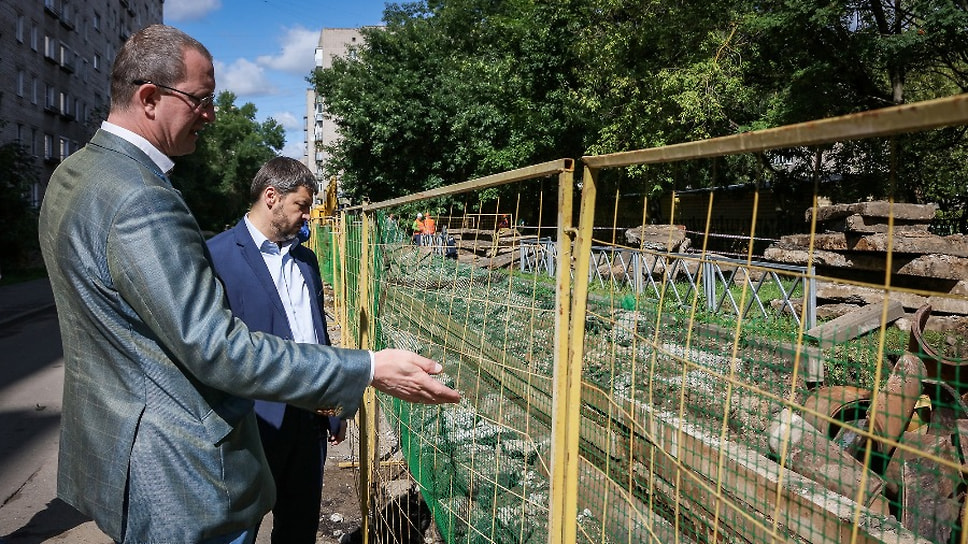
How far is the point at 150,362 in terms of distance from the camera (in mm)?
1508

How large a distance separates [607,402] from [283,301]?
169 centimetres

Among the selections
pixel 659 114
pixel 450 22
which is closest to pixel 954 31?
pixel 659 114

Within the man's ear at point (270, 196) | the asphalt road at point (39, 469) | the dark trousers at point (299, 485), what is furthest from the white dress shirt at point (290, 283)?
the asphalt road at point (39, 469)

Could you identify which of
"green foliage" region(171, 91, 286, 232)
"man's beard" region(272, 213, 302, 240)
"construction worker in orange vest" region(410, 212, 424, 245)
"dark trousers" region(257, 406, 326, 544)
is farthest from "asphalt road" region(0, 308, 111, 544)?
"green foliage" region(171, 91, 286, 232)

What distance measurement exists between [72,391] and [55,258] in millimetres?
315

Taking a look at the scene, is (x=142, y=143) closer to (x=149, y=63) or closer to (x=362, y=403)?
(x=149, y=63)

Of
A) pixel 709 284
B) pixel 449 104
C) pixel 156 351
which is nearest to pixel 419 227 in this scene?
pixel 156 351

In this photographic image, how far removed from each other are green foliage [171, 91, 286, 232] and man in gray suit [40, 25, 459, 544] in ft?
146

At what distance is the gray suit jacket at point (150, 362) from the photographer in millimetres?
1435

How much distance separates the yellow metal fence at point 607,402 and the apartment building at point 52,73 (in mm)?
22468

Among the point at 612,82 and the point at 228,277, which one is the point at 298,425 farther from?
the point at 612,82

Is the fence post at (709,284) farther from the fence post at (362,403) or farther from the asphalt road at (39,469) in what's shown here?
the fence post at (362,403)

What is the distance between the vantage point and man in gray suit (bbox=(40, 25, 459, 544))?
4.72 feet

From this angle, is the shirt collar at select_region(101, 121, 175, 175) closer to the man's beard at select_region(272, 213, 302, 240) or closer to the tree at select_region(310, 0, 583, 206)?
the man's beard at select_region(272, 213, 302, 240)
